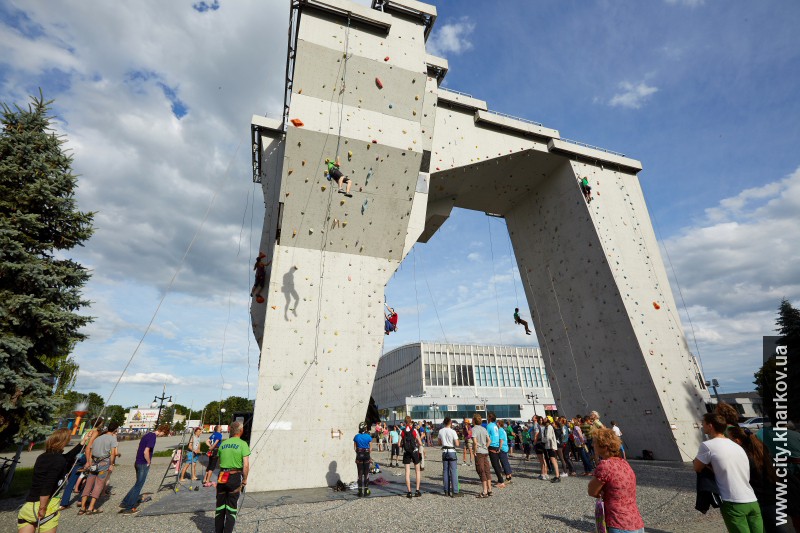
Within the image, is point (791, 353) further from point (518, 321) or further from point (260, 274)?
point (260, 274)

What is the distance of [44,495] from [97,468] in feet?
12.9

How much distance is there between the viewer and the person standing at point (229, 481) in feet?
16.3

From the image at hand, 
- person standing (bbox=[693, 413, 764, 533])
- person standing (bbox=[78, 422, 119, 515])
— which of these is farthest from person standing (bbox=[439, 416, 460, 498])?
person standing (bbox=[78, 422, 119, 515])

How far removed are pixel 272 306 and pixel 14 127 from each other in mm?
6934

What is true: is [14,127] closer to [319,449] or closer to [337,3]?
[337,3]

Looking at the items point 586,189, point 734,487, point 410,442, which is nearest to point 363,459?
point 410,442

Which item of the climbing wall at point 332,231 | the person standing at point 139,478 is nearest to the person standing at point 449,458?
the climbing wall at point 332,231

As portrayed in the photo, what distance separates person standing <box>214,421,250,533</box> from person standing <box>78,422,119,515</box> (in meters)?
4.08

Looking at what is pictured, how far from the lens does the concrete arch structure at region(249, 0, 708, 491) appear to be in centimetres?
1050

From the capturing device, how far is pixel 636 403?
546 inches

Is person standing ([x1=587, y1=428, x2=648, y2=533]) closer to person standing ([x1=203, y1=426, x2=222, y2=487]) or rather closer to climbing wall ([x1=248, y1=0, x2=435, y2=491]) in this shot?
climbing wall ([x1=248, y1=0, x2=435, y2=491])

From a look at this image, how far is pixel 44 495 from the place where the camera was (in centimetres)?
425

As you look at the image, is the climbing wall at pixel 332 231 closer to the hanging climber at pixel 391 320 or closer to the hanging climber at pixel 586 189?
the hanging climber at pixel 391 320

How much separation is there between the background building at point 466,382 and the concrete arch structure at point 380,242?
40.4 metres
